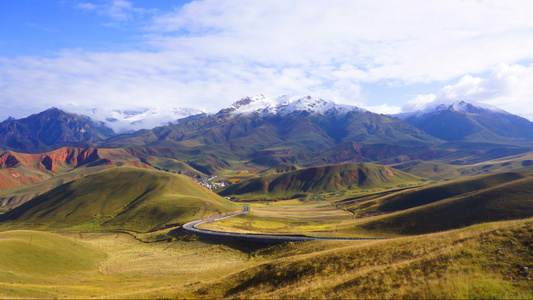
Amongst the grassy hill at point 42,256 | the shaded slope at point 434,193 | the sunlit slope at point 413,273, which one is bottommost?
the shaded slope at point 434,193

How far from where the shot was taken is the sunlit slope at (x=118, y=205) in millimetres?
123294

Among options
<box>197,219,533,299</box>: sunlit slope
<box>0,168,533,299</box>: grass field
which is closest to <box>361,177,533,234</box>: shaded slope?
<box>0,168,533,299</box>: grass field

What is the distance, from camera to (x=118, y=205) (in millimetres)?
142250

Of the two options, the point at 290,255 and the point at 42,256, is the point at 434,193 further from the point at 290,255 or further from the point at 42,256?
the point at 42,256

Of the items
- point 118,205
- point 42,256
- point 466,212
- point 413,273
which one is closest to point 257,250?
point 42,256

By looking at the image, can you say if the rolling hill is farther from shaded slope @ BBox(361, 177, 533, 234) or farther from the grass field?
the grass field

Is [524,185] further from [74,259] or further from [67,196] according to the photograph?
[67,196]

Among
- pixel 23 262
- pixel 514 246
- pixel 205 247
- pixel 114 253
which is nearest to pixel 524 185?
pixel 514 246

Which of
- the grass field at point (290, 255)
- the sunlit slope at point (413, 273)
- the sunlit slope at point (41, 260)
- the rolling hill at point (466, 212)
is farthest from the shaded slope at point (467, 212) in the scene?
the sunlit slope at point (41, 260)

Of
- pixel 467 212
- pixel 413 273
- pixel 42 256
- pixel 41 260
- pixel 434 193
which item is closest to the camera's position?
pixel 413 273

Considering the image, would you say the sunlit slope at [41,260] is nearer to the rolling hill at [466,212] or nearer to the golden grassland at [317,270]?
the golden grassland at [317,270]

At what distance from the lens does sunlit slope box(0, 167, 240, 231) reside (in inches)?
4854

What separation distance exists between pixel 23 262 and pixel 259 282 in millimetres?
46614

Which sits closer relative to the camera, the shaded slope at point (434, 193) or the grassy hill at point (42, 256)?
the grassy hill at point (42, 256)
